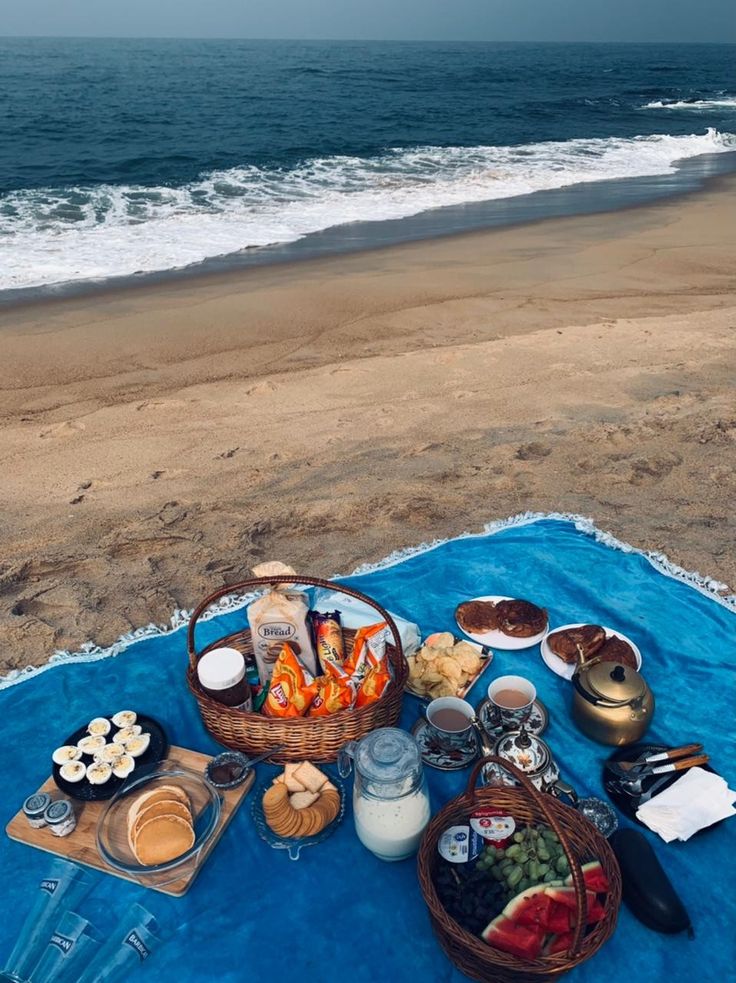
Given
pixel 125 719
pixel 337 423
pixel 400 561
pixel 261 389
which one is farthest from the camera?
pixel 261 389

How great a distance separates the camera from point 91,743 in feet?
6.75

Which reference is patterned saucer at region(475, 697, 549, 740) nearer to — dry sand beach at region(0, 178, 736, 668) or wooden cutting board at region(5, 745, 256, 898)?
wooden cutting board at region(5, 745, 256, 898)

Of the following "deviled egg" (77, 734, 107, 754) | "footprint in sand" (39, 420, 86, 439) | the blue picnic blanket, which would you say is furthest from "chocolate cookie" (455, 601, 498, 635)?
"footprint in sand" (39, 420, 86, 439)

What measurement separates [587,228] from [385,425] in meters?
7.64

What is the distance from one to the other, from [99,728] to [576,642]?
1.69 meters

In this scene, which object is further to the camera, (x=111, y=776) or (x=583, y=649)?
(x=583, y=649)

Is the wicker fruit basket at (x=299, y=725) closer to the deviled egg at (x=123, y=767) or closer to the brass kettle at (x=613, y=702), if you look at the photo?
the deviled egg at (x=123, y=767)

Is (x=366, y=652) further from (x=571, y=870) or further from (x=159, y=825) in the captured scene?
(x=571, y=870)

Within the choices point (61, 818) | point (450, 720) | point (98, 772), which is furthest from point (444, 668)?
point (61, 818)

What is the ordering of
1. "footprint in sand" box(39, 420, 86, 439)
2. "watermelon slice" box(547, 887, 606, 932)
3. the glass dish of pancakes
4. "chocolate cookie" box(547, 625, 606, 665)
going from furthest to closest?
"footprint in sand" box(39, 420, 86, 439) < "chocolate cookie" box(547, 625, 606, 665) < the glass dish of pancakes < "watermelon slice" box(547, 887, 606, 932)

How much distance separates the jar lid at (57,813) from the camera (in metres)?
1.84

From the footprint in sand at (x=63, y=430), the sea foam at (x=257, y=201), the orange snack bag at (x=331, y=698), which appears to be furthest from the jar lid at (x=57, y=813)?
the sea foam at (x=257, y=201)

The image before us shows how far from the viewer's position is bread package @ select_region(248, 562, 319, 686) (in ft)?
6.84

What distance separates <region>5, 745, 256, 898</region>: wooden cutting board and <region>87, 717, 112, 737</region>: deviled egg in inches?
6.8
